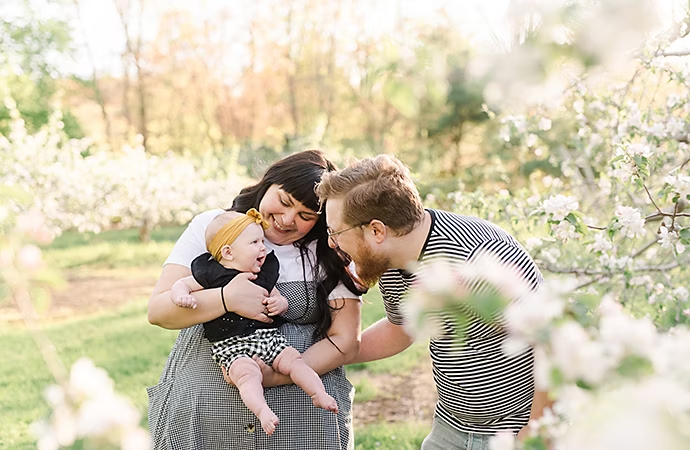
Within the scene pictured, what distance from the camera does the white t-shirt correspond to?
2.39 m

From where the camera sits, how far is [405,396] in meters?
4.62

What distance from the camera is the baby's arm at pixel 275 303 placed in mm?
2234

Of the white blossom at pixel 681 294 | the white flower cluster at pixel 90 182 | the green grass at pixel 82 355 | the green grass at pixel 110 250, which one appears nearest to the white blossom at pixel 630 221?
the white blossom at pixel 681 294

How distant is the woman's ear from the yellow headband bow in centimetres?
1

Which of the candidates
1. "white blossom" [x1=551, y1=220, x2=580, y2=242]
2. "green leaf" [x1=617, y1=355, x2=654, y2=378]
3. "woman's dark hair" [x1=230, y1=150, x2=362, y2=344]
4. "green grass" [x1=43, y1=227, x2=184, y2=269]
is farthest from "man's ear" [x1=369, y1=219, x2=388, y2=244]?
"green grass" [x1=43, y1=227, x2=184, y2=269]

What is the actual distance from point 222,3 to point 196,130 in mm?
3927

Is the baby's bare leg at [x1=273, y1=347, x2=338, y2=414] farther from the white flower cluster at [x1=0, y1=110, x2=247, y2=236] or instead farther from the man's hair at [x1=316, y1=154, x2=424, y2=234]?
the white flower cluster at [x1=0, y1=110, x2=247, y2=236]

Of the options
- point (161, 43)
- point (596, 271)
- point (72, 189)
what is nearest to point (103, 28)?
point (161, 43)

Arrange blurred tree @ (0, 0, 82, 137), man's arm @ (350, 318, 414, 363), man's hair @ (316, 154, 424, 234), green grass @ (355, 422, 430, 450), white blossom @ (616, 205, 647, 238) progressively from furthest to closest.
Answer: blurred tree @ (0, 0, 82, 137), green grass @ (355, 422, 430, 450), man's arm @ (350, 318, 414, 363), white blossom @ (616, 205, 647, 238), man's hair @ (316, 154, 424, 234)

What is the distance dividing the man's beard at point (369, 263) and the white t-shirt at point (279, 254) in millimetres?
352

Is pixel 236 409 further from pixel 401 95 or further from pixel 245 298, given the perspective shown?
pixel 401 95

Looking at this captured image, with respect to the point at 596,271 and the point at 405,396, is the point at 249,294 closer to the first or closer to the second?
the point at 596,271

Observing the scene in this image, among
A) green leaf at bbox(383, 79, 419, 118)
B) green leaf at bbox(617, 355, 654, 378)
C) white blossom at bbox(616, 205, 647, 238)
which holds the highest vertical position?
green leaf at bbox(383, 79, 419, 118)

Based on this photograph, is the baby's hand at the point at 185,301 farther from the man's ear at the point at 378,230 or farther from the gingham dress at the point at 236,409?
the man's ear at the point at 378,230
